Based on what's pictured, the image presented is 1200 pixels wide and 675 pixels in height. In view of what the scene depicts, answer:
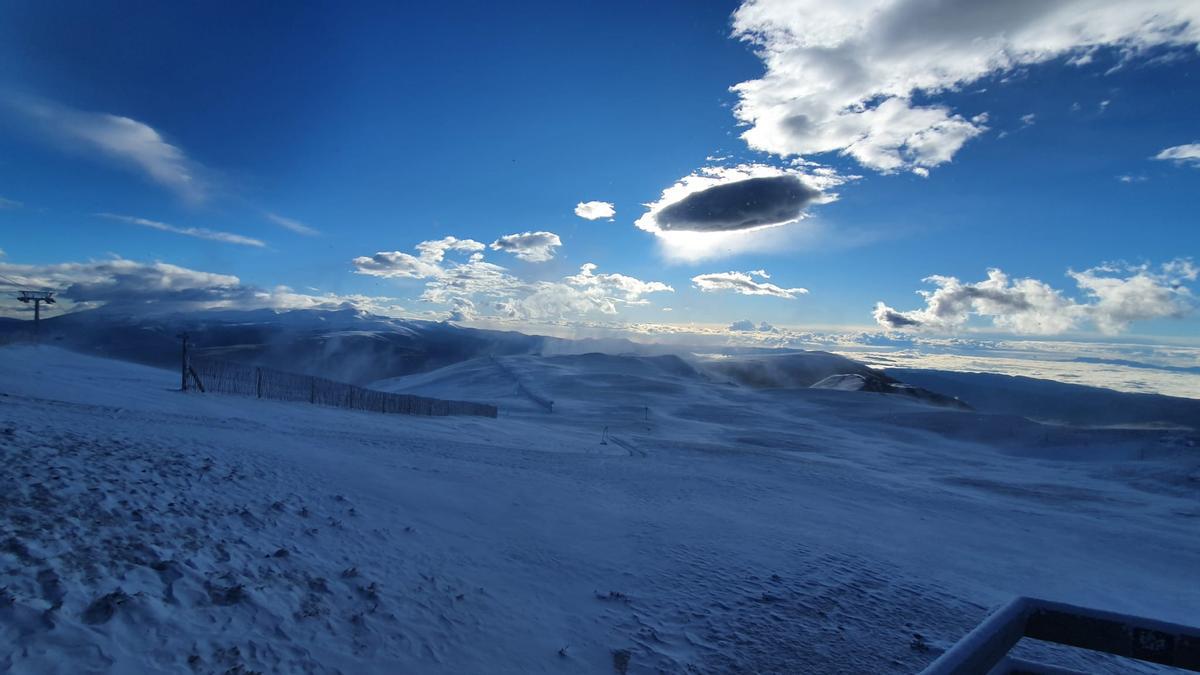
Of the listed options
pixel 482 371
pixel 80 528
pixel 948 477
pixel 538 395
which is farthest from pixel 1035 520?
pixel 482 371

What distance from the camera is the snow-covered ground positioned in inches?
220

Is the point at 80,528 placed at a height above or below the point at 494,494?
above

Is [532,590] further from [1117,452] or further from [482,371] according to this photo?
[482,371]

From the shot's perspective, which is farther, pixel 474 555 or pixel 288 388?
pixel 288 388

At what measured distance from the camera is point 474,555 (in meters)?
8.85

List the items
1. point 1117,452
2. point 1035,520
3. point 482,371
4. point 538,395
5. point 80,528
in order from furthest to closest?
point 482,371
point 538,395
point 1117,452
point 1035,520
point 80,528

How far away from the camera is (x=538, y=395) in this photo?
2327 inches

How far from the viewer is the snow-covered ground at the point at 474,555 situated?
5590mm

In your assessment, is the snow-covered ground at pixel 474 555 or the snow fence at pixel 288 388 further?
the snow fence at pixel 288 388

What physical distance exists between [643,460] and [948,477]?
48.9 feet

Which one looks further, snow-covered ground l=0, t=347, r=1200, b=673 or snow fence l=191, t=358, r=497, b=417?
snow fence l=191, t=358, r=497, b=417

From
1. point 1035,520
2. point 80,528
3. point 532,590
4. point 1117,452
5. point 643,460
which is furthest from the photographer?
point 1117,452

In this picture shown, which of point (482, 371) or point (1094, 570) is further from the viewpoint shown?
point (482, 371)

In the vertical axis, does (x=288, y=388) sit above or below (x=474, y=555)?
above
